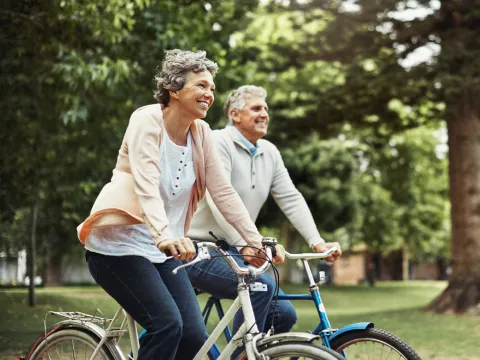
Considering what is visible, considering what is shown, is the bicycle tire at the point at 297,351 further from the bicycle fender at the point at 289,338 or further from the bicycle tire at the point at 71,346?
the bicycle tire at the point at 71,346

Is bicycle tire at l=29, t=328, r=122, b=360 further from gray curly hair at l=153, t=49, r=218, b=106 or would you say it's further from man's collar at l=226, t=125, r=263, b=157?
man's collar at l=226, t=125, r=263, b=157

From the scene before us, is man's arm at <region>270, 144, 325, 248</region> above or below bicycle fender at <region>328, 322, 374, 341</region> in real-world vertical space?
above

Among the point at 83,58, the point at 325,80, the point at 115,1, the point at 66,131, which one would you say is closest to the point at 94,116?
the point at 66,131

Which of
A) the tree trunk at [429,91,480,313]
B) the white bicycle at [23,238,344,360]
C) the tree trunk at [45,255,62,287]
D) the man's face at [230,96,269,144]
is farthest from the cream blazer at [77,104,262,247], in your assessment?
the tree trunk at [45,255,62,287]

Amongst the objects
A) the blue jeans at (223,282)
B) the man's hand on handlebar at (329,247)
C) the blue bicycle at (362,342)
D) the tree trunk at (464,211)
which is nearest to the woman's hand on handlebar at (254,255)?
the blue bicycle at (362,342)

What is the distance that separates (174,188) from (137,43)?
10.8 meters

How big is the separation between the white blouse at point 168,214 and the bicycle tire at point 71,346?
557 millimetres

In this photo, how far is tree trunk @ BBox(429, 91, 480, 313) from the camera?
1714 cm

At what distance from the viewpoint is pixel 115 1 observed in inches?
430

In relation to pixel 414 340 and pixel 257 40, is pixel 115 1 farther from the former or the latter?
pixel 257 40

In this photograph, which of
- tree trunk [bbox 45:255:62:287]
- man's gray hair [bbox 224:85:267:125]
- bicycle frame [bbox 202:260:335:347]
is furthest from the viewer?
tree trunk [bbox 45:255:62:287]

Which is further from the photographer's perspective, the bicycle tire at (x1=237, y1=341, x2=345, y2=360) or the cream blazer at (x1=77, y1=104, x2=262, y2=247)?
the cream blazer at (x1=77, y1=104, x2=262, y2=247)

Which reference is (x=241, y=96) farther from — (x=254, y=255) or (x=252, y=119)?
(x=254, y=255)

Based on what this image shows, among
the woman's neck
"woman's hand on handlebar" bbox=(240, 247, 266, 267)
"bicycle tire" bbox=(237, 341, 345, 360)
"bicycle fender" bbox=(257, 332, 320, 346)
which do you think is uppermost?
the woman's neck
